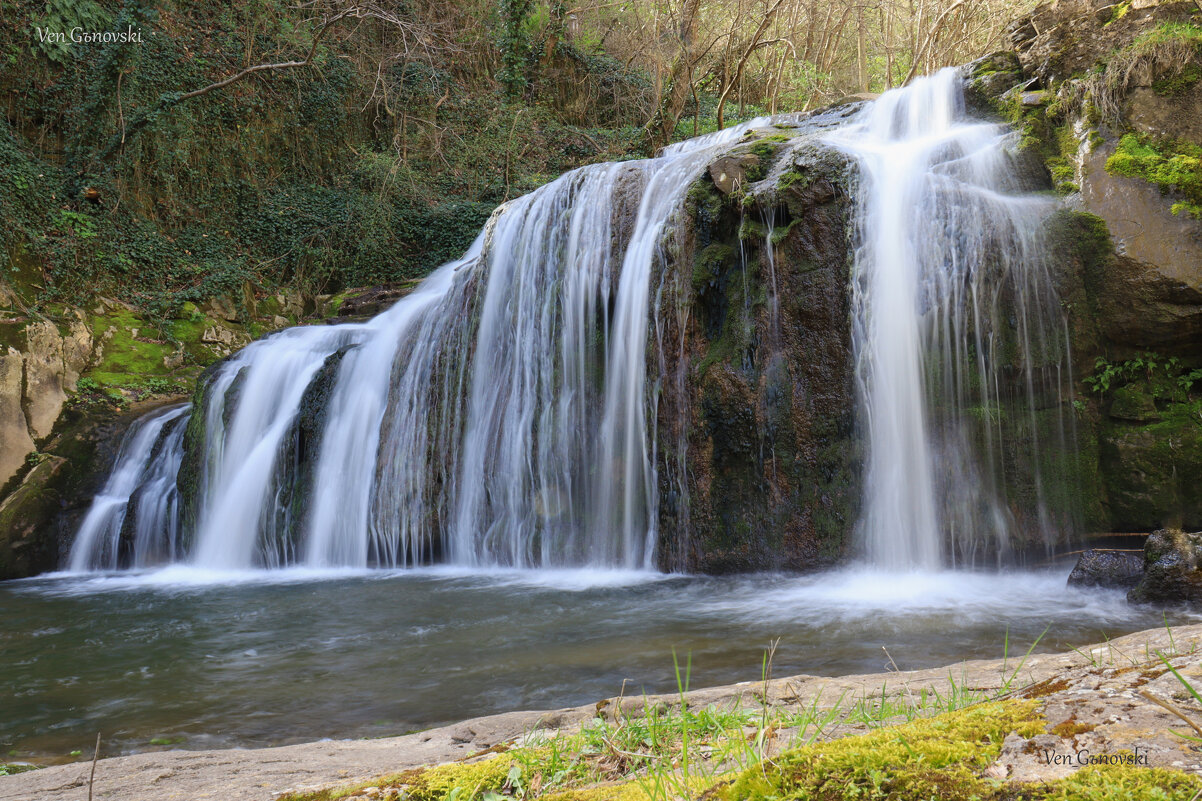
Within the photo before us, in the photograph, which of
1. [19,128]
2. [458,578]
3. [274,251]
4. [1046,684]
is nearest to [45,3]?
[19,128]

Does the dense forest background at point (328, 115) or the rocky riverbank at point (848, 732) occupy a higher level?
the dense forest background at point (328, 115)

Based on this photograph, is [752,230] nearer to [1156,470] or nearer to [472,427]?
[472,427]

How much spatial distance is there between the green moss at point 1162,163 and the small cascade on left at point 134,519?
11532 mm

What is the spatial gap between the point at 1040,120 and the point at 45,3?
16.6m

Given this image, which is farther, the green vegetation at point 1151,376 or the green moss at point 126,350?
the green moss at point 126,350

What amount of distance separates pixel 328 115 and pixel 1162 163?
16151 millimetres

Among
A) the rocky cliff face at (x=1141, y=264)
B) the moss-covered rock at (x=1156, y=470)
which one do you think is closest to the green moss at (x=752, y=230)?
the rocky cliff face at (x=1141, y=264)

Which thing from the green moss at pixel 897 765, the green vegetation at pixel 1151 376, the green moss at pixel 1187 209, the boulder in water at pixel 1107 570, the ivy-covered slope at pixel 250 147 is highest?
the ivy-covered slope at pixel 250 147

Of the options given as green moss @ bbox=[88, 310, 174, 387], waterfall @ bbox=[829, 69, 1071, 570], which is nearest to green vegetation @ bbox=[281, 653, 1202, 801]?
waterfall @ bbox=[829, 69, 1071, 570]

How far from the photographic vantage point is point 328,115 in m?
16.7

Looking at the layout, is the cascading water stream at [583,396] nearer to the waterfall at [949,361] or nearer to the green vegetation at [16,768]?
the waterfall at [949,361]

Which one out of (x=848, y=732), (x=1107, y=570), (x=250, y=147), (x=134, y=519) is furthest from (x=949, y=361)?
(x=250, y=147)

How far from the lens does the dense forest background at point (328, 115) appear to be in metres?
12.9

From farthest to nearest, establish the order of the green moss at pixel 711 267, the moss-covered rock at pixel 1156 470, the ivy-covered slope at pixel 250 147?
the ivy-covered slope at pixel 250 147 → the green moss at pixel 711 267 → the moss-covered rock at pixel 1156 470
